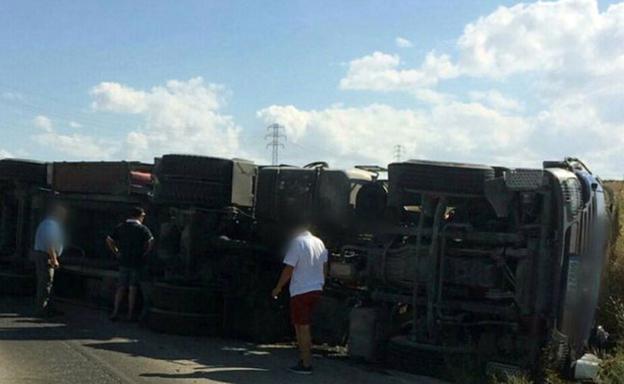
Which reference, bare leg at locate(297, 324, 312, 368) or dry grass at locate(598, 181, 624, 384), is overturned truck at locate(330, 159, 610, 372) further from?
bare leg at locate(297, 324, 312, 368)

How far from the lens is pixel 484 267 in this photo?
29.1 ft

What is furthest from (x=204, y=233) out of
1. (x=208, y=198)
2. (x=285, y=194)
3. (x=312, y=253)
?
(x=312, y=253)

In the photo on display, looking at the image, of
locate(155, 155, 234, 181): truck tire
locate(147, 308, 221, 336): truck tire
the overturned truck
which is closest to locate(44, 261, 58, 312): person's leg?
locate(147, 308, 221, 336): truck tire

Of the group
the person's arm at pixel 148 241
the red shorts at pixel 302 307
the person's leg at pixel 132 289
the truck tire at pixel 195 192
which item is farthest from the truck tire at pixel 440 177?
the person's leg at pixel 132 289

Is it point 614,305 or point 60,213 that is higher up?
point 60,213

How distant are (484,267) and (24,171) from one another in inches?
376

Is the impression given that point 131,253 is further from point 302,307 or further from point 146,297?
point 302,307

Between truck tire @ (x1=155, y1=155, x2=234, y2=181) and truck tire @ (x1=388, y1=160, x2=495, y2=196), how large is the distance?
3.13 meters

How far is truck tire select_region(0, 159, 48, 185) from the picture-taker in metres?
14.9

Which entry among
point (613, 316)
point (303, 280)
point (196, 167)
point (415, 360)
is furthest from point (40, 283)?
point (613, 316)

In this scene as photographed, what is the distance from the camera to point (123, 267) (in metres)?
12.2

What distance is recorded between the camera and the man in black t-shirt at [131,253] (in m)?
12.1

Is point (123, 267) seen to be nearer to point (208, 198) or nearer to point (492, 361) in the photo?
point (208, 198)

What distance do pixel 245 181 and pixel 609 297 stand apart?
5.56 metres
